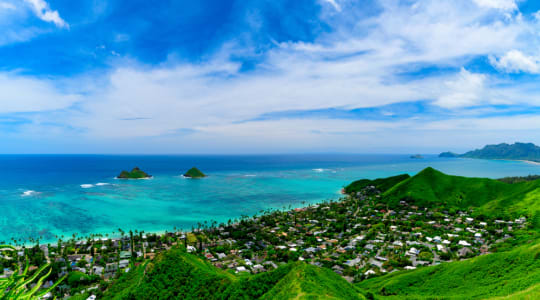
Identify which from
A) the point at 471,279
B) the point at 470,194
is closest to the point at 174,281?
the point at 471,279

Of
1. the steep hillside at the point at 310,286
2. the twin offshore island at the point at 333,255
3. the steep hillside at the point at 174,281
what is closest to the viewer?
the steep hillside at the point at 310,286

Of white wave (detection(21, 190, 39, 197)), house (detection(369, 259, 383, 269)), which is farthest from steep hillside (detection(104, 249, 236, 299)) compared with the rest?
white wave (detection(21, 190, 39, 197))

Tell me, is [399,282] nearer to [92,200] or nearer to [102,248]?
[102,248]

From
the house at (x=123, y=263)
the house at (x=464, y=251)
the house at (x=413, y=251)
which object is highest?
the house at (x=464, y=251)

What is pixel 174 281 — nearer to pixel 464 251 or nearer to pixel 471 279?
pixel 471 279

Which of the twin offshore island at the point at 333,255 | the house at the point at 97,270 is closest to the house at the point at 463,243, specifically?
the twin offshore island at the point at 333,255

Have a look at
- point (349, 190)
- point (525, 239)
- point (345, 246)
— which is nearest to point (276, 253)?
point (345, 246)

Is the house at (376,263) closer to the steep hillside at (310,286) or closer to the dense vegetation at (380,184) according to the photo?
the steep hillside at (310,286)
